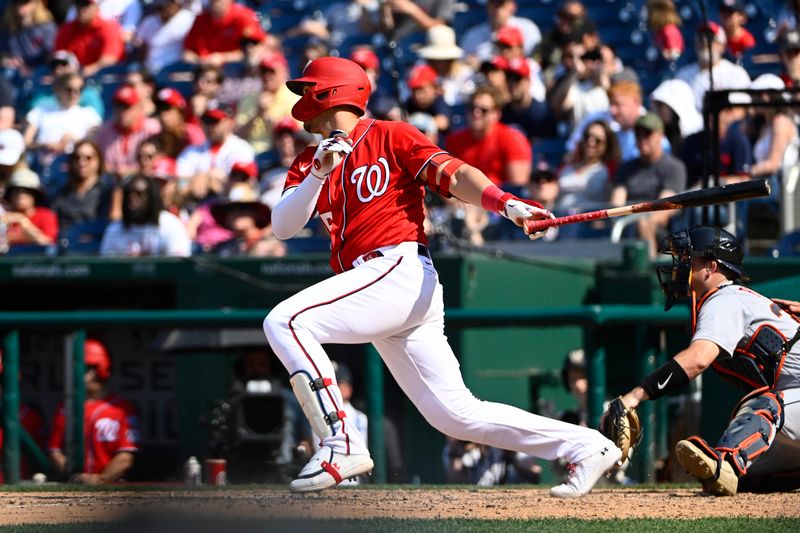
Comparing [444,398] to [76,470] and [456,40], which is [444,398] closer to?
[76,470]

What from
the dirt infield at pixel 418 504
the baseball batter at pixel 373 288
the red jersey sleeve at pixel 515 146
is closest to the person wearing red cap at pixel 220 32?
the red jersey sleeve at pixel 515 146

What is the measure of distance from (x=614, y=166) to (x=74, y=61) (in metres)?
5.14

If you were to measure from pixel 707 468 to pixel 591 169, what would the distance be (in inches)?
160

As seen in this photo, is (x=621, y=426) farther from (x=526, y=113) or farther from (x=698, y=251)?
(x=526, y=113)

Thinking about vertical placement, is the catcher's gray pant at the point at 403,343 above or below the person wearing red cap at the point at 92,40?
below

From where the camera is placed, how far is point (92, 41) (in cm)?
1250

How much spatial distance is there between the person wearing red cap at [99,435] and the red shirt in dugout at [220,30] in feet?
14.9

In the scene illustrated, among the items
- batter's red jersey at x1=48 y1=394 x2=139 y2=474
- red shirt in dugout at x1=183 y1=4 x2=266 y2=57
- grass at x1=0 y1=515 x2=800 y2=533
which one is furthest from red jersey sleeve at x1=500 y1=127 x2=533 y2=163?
grass at x1=0 y1=515 x2=800 y2=533

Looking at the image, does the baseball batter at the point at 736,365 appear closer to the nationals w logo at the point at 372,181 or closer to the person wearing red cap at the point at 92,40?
the nationals w logo at the point at 372,181

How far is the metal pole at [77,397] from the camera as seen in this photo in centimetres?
724

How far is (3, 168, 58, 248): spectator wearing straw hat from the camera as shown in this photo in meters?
9.43

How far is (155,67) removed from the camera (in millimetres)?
12406

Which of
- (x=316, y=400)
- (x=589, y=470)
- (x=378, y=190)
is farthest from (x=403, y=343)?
(x=589, y=470)

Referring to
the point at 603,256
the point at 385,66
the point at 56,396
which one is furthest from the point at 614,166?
the point at 56,396
